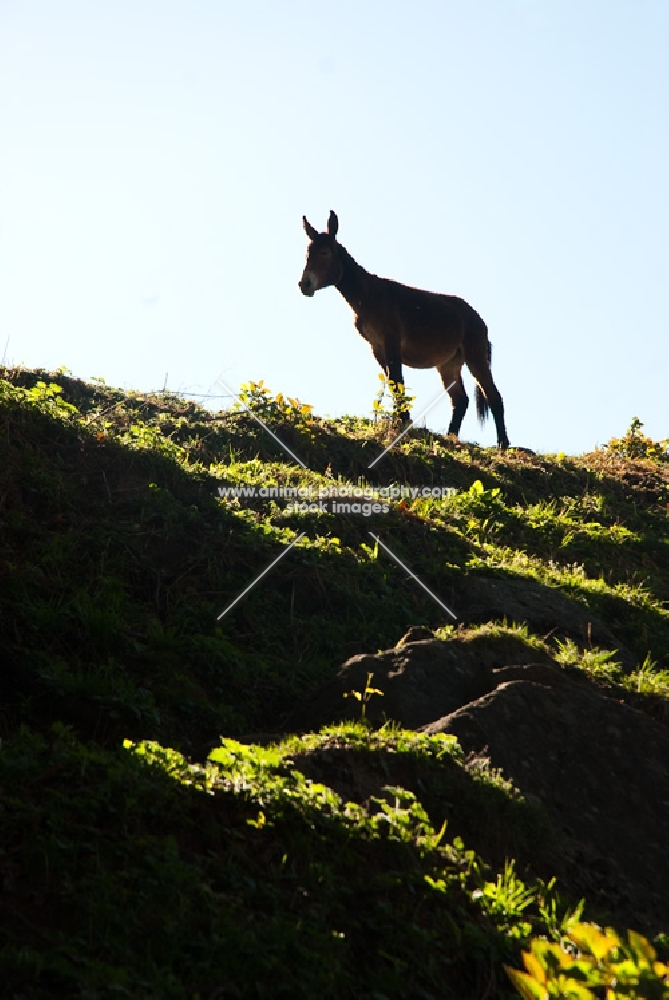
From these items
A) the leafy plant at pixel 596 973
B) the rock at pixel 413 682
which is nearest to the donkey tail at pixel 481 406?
the rock at pixel 413 682

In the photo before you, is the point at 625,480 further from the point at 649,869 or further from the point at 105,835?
the point at 105,835

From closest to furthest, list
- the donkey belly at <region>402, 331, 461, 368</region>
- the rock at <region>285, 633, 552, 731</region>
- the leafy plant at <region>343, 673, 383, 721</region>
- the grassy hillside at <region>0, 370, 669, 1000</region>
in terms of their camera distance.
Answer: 1. the grassy hillside at <region>0, 370, 669, 1000</region>
2. the leafy plant at <region>343, 673, 383, 721</region>
3. the rock at <region>285, 633, 552, 731</region>
4. the donkey belly at <region>402, 331, 461, 368</region>

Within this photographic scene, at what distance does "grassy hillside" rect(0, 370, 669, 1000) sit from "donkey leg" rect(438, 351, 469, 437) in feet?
11.5

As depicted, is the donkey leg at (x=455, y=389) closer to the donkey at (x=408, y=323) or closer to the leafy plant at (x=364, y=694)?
the donkey at (x=408, y=323)

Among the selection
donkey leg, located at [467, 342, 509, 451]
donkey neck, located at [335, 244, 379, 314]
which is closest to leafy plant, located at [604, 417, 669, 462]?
donkey leg, located at [467, 342, 509, 451]

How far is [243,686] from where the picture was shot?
19.6 feet

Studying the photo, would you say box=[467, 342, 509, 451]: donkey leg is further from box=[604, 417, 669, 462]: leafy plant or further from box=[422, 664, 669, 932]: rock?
box=[422, 664, 669, 932]: rock

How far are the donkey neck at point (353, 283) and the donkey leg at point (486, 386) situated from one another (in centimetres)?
209

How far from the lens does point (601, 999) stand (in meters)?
2.97

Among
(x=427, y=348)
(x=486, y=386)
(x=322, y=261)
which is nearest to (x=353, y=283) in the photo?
(x=322, y=261)

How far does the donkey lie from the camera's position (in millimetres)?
13734

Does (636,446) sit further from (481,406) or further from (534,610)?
(534,610)

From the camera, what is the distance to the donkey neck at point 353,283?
13.9 metres

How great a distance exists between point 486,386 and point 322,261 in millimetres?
3313
